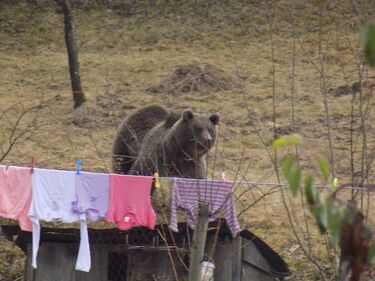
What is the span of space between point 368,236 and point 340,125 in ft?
40.2

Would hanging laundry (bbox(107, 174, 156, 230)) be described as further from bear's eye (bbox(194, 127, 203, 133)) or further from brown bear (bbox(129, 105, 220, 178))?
bear's eye (bbox(194, 127, 203, 133))

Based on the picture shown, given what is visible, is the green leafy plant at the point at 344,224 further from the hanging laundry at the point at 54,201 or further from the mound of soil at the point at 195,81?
the mound of soil at the point at 195,81

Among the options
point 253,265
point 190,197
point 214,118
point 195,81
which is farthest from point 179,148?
point 195,81

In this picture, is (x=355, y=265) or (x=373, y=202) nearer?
(x=355, y=265)

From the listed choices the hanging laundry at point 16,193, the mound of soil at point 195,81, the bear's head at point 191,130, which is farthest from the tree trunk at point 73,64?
the hanging laundry at point 16,193

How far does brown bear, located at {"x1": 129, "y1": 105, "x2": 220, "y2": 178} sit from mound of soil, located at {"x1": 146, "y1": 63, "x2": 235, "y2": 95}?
5644 millimetres

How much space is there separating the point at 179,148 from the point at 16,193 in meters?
2.56

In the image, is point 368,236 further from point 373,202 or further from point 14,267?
point 373,202

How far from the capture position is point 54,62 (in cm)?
1845

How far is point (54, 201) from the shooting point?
8.33 m

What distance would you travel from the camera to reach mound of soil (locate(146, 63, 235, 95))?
16.3 m

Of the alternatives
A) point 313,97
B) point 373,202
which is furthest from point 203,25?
point 373,202

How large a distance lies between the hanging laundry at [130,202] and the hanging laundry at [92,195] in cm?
6

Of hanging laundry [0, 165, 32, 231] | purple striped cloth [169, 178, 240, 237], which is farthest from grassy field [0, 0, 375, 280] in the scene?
purple striped cloth [169, 178, 240, 237]
